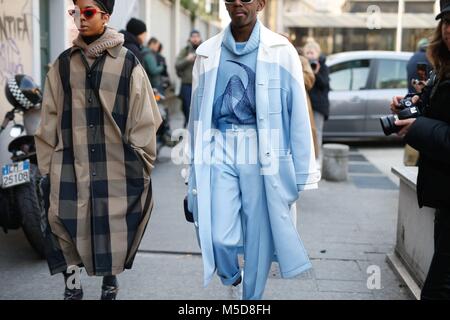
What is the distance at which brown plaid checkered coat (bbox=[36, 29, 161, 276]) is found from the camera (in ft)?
10.8

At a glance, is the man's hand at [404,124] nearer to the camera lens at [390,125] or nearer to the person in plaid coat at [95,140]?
the camera lens at [390,125]

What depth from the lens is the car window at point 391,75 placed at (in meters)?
10.5

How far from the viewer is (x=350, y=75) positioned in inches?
411

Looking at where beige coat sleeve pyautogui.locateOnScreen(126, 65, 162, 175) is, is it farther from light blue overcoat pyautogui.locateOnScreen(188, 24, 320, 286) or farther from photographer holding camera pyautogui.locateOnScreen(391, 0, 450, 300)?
photographer holding camera pyautogui.locateOnScreen(391, 0, 450, 300)

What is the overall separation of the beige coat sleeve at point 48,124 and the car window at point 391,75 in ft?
26.1

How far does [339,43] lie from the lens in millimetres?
21109

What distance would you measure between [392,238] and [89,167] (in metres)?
2.95

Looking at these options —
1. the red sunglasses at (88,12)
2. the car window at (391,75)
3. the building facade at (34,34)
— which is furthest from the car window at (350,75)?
the red sunglasses at (88,12)

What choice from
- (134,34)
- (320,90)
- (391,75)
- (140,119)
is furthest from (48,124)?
(391,75)

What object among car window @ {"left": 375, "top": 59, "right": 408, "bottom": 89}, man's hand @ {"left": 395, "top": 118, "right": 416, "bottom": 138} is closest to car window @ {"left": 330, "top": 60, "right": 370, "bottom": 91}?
car window @ {"left": 375, "top": 59, "right": 408, "bottom": 89}

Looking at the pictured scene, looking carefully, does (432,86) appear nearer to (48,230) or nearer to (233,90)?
(233,90)

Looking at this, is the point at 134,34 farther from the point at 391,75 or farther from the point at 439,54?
the point at 391,75

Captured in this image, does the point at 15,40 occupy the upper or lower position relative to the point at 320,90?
upper

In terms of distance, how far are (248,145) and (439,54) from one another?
3.27ft
